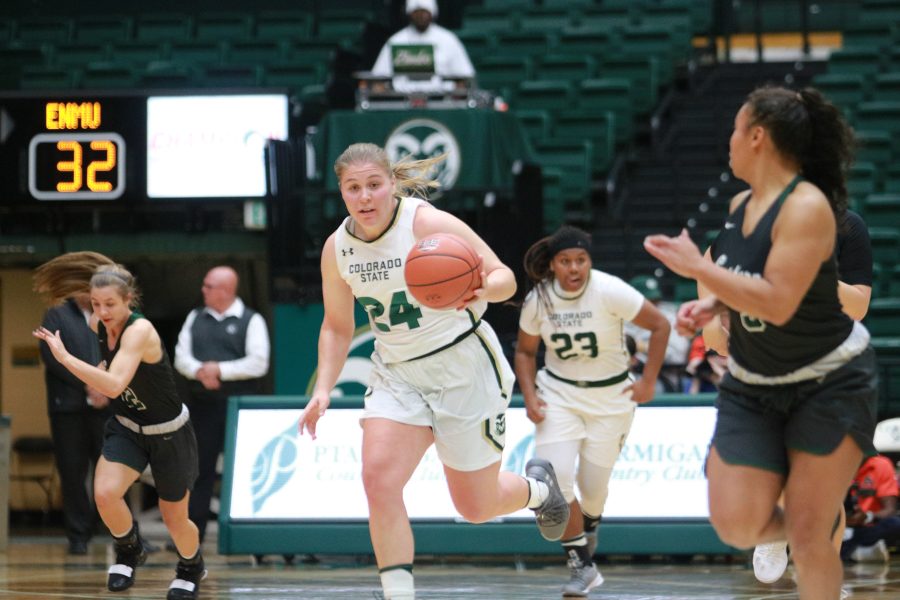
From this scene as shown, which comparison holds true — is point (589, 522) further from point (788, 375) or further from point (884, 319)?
point (884, 319)

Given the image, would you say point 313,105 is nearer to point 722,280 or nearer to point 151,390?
point 151,390

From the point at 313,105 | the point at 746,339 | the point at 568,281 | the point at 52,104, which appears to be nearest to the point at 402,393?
the point at 746,339

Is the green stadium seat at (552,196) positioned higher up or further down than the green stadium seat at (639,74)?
further down

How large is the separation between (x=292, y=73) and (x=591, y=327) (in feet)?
31.2

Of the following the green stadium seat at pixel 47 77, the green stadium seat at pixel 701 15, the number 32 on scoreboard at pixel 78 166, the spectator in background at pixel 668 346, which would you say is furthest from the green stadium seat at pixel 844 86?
the green stadium seat at pixel 47 77

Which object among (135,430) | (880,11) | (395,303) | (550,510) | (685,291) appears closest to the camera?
(395,303)

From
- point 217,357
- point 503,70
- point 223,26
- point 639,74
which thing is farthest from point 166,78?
point 217,357

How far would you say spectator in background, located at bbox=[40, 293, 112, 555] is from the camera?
10977 millimetres

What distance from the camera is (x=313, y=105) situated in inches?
550

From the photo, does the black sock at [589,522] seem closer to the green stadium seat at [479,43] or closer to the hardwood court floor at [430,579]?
the hardwood court floor at [430,579]

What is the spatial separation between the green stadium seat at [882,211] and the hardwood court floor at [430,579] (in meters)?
4.50

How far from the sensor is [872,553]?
1008cm

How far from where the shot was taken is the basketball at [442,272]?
5.25 m

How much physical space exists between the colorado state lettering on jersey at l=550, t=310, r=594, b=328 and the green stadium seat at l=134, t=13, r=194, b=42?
Result: 12.1 m
